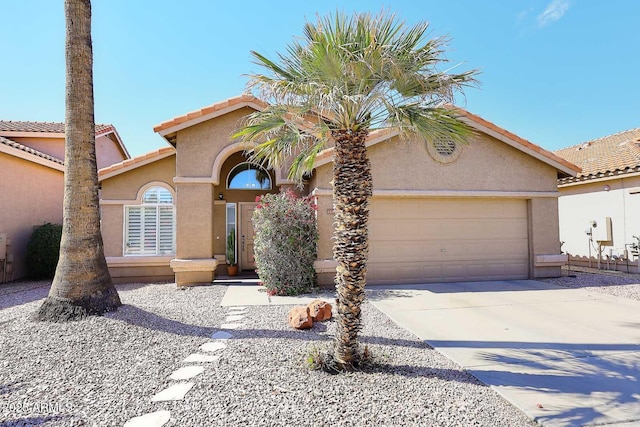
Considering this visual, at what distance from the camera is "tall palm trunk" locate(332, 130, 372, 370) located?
191 inches

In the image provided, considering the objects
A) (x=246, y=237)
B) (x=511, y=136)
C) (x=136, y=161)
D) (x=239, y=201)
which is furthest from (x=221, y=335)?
(x=511, y=136)

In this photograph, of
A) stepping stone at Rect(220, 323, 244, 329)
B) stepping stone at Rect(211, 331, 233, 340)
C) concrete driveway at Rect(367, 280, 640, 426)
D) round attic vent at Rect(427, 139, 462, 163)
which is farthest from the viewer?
round attic vent at Rect(427, 139, 462, 163)

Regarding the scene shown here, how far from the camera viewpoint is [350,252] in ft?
15.9

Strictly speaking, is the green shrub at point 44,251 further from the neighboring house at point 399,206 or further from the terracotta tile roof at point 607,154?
the terracotta tile roof at point 607,154

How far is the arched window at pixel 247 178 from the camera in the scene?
14.2m

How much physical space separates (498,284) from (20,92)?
20.2m

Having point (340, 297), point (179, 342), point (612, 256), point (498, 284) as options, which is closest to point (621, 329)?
point (498, 284)

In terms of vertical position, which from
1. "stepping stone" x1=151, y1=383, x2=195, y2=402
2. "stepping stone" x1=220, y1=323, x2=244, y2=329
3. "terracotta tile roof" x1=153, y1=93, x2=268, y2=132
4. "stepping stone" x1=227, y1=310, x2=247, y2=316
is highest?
"terracotta tile roof" x1=153, y1=93, x2=268, y2=132

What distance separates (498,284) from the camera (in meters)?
11.3

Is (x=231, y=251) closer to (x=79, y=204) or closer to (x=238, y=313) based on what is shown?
(x=238, y=313)

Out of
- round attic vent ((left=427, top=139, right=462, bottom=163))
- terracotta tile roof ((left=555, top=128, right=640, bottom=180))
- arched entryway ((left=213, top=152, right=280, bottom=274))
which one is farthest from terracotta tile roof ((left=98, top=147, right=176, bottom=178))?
terracotta tile roof ((left=555, top=128, right=640, bottom=180))

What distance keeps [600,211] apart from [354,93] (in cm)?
1493

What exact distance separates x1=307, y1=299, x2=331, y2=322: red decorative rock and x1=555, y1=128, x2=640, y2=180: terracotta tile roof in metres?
13.0

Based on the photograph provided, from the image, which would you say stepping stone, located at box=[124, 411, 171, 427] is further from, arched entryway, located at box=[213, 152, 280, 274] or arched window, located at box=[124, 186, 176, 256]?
arched entryway, located at box=[213, 152, 280, 274]
